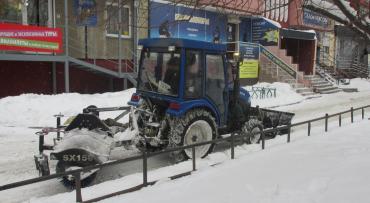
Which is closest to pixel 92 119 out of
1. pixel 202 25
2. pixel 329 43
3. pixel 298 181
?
pixel 298 181

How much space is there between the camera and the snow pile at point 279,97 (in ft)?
62.0

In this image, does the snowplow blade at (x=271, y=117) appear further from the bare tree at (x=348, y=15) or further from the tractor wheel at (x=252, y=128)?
the bare tree at (x=348, y=15)

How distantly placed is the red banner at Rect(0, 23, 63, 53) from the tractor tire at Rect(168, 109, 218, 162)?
26.4ft

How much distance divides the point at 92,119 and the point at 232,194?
2.59 m

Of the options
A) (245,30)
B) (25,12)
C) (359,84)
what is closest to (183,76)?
(25,12)

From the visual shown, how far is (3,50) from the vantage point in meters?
13.8

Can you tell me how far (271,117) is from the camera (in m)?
11.1

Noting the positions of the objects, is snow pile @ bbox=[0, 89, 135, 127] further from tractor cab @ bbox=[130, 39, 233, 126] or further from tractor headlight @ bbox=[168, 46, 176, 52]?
tractor headlight @ bbox=[168, 46, 176, 52]

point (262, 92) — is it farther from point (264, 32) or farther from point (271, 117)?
point (271, 117)

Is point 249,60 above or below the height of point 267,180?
above

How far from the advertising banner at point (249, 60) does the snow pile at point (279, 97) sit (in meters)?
0.83

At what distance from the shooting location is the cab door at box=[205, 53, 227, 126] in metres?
8.61

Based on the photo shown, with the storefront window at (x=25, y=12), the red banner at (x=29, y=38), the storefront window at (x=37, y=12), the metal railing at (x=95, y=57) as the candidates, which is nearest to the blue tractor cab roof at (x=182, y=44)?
the red banner at (x=29, y=38)

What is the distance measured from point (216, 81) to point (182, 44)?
125 cm
